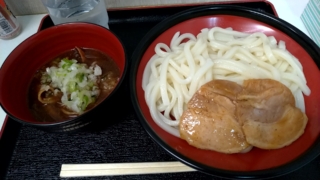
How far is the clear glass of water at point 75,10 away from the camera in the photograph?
1.60m

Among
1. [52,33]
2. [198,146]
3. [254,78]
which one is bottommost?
[198,146]

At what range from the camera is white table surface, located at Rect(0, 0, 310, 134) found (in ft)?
5.57

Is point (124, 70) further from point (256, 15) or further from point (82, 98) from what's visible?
point (256, 15)

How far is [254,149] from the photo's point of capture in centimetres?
115

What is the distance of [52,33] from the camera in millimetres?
1412

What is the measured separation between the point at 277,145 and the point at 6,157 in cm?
121

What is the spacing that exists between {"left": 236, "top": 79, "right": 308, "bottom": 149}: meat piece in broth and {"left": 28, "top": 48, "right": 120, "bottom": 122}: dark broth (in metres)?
0.61

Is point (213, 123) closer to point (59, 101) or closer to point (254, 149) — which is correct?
point (254, 149)

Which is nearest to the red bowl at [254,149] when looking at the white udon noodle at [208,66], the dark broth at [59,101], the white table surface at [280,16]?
the white udon noodle at [208,66]

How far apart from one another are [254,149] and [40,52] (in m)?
1.16

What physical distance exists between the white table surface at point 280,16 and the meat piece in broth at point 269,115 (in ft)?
2.33

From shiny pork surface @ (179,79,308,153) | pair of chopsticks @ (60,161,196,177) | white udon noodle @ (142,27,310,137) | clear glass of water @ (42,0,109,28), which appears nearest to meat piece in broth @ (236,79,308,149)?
shiny pork surface @ (179,79,308,153)

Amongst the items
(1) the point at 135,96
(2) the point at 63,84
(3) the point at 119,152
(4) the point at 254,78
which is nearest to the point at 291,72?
(4) the point at 254,78

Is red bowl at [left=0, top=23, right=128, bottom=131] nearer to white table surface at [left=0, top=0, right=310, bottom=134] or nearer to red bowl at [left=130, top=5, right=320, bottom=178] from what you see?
red bowl at [left=130, top=5, right=320, bottom=178]
